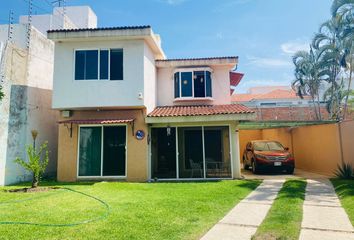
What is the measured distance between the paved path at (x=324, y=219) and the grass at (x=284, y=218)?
151mm

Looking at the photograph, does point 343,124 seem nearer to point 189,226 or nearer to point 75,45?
point 189,226

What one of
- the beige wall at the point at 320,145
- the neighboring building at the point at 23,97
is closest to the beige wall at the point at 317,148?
the beige wall at the point at 320,145

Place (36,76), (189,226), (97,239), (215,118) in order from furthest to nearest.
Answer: (36,76) → (215,118) → (189,226) → (97,239)

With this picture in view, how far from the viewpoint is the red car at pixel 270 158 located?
16.1 meters

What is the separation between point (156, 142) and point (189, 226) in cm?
1051

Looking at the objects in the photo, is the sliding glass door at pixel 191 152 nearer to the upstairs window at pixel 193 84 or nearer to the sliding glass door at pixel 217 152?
the sliding glass door at pixel 217 152

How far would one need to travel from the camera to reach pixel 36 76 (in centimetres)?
1492

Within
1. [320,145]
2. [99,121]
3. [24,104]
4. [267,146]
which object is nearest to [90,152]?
[99,121]

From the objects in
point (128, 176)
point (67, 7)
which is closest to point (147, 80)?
point (128, 176)

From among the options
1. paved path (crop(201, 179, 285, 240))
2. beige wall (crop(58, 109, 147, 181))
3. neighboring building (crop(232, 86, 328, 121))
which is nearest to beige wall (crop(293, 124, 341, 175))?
paved path (crop(201, 179, 285, 240))

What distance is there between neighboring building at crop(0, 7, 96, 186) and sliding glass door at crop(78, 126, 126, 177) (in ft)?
8.59

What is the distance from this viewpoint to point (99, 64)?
14.2 m

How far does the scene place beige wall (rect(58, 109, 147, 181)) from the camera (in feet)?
46.2

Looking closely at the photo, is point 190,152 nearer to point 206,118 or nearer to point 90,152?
point 206,118
